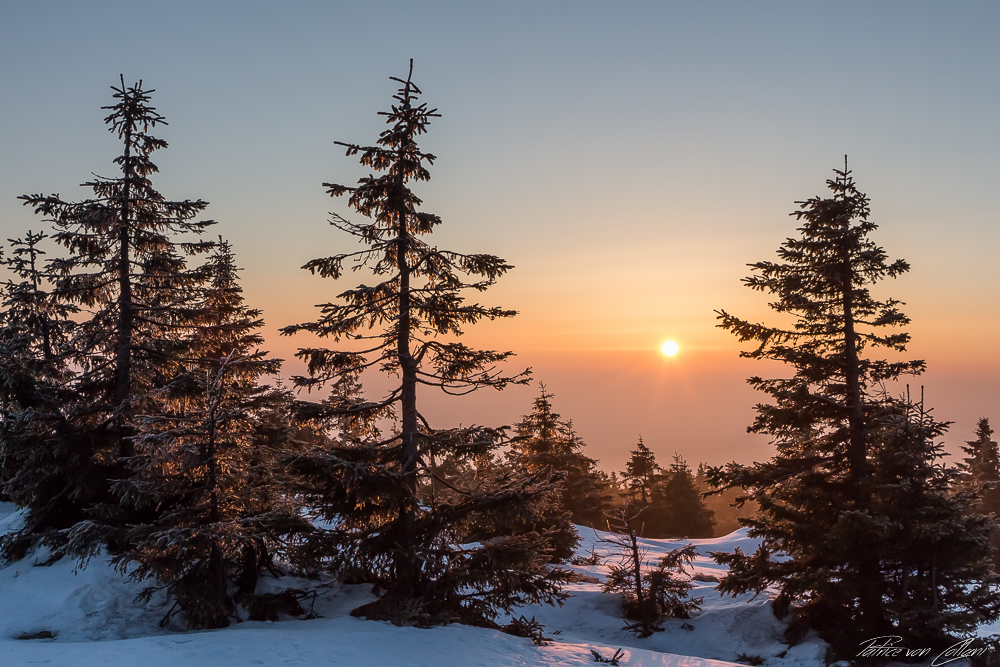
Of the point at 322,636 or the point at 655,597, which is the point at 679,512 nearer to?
the point at 655,597

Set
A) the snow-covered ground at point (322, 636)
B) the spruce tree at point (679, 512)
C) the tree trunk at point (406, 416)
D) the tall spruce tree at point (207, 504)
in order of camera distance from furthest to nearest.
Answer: the spruce tree at point (679, 512)
the tree trunk at point (406, 416)
the tall spruce tree at point (207, 504)
the snow-covered ground at point (322, 636)

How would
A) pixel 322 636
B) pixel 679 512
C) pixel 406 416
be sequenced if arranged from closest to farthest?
pixel 322 636, pixel 406 416, pixel 679 512

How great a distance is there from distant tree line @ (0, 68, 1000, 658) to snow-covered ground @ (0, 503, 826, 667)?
73cm

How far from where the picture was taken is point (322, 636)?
13.4 metres

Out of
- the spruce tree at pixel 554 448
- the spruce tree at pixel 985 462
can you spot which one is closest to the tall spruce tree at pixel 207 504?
the spruce tree at pixel 554 448

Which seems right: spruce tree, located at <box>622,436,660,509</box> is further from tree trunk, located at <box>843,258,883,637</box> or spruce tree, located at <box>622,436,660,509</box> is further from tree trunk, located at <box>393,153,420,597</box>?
tree trunk, located at <box>393,153,420,597</box>

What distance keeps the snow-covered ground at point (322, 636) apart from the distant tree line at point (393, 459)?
725 millimetres

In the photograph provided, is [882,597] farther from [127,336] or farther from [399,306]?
[127,336]

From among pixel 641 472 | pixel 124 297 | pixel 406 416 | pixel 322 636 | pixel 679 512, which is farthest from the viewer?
pixel 641 472

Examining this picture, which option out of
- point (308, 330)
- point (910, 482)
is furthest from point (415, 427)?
point (910, 482)

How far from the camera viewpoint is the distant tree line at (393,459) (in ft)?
49.1

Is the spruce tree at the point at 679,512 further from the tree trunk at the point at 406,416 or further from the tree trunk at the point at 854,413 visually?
the tree trunk at the point at 406,416

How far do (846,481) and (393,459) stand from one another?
13846mm

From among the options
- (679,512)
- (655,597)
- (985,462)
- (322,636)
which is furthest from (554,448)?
(985,462)
